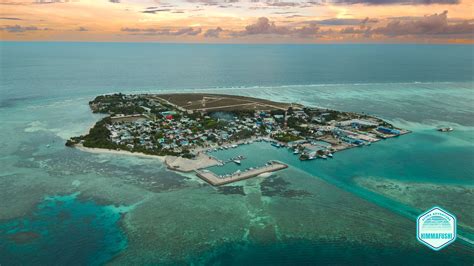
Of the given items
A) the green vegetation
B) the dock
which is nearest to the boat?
the green vegetation

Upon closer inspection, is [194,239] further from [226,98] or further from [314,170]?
[226,98]

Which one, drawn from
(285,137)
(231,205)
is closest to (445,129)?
(285,137)

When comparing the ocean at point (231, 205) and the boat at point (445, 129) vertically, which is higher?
the boat at point (445, 129)

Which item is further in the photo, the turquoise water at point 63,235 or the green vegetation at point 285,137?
the green vegetation at point 285,137

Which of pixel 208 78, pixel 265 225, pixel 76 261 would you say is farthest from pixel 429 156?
pixel 208 78

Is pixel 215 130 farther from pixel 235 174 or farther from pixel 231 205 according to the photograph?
pixel 231 205

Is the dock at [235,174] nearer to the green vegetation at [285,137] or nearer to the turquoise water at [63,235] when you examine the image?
the green vegetation at [285,137]

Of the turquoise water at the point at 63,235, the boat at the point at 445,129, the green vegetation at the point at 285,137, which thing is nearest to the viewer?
the turquoise water at the point at 63,235

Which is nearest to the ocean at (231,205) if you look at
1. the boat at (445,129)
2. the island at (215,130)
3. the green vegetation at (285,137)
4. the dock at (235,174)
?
the dock at (235,174)

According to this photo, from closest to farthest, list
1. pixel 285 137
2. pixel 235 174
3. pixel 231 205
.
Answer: pixel 231 205, pixel 235 174, pixel 285 137
